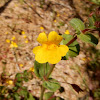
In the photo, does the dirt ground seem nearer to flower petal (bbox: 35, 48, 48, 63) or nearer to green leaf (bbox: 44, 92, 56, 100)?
green leaf (bbox: 44, 92, 56, 100)

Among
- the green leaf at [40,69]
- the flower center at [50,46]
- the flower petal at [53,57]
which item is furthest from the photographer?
the green leaf at [40,69]

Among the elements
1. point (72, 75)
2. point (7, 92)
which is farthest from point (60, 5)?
point (7, 92)

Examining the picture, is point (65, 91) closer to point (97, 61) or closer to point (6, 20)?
point (97, 61)

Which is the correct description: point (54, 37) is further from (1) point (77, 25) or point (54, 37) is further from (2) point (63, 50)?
(1) point (77, 25)

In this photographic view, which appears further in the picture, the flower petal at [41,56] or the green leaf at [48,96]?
the green leaf at [48,96]

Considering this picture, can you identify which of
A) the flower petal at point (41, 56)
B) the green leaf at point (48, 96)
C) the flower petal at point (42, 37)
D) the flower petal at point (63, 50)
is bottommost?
the green leaf at point (48, 96)

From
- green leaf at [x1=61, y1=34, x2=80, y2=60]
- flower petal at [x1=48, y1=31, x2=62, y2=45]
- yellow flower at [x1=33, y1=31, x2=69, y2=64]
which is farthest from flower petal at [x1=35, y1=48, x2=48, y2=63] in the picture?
green leaf at [x1=61, y1=34, x2=80, y2=60]

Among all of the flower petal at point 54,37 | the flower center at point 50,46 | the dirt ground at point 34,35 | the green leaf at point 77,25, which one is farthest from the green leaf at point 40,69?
the green leaf at point 77,25

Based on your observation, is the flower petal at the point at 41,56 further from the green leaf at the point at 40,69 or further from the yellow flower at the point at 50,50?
the green leaf at the point at 40,69

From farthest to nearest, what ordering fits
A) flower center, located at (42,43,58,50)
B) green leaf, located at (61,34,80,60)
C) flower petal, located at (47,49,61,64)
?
green leaf, located at (61,34,80,60) → flower center, located at (42,43,58,50) → flower petal, located at (47,49,61,64)
